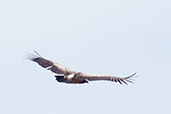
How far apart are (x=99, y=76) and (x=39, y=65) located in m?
5.10

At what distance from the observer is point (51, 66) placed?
55.5 metres

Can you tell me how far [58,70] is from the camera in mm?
54594

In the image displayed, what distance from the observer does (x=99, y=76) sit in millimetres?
51656

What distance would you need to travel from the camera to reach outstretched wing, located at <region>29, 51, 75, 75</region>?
54188 millimetres

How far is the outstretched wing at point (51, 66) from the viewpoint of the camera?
54.2m

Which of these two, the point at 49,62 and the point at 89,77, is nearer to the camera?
the point at 89,77

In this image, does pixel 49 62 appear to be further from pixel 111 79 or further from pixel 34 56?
pixel 111 79

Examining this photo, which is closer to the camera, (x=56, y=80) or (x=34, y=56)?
(x=56, y=80)

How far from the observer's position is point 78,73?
52.8 meters

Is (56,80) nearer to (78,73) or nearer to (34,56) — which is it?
(78,73)

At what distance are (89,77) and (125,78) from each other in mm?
2533

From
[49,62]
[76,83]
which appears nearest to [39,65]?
[49,62]

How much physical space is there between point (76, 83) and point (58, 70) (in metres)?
2.56

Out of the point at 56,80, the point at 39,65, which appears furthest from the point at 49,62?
the point at 56,80
